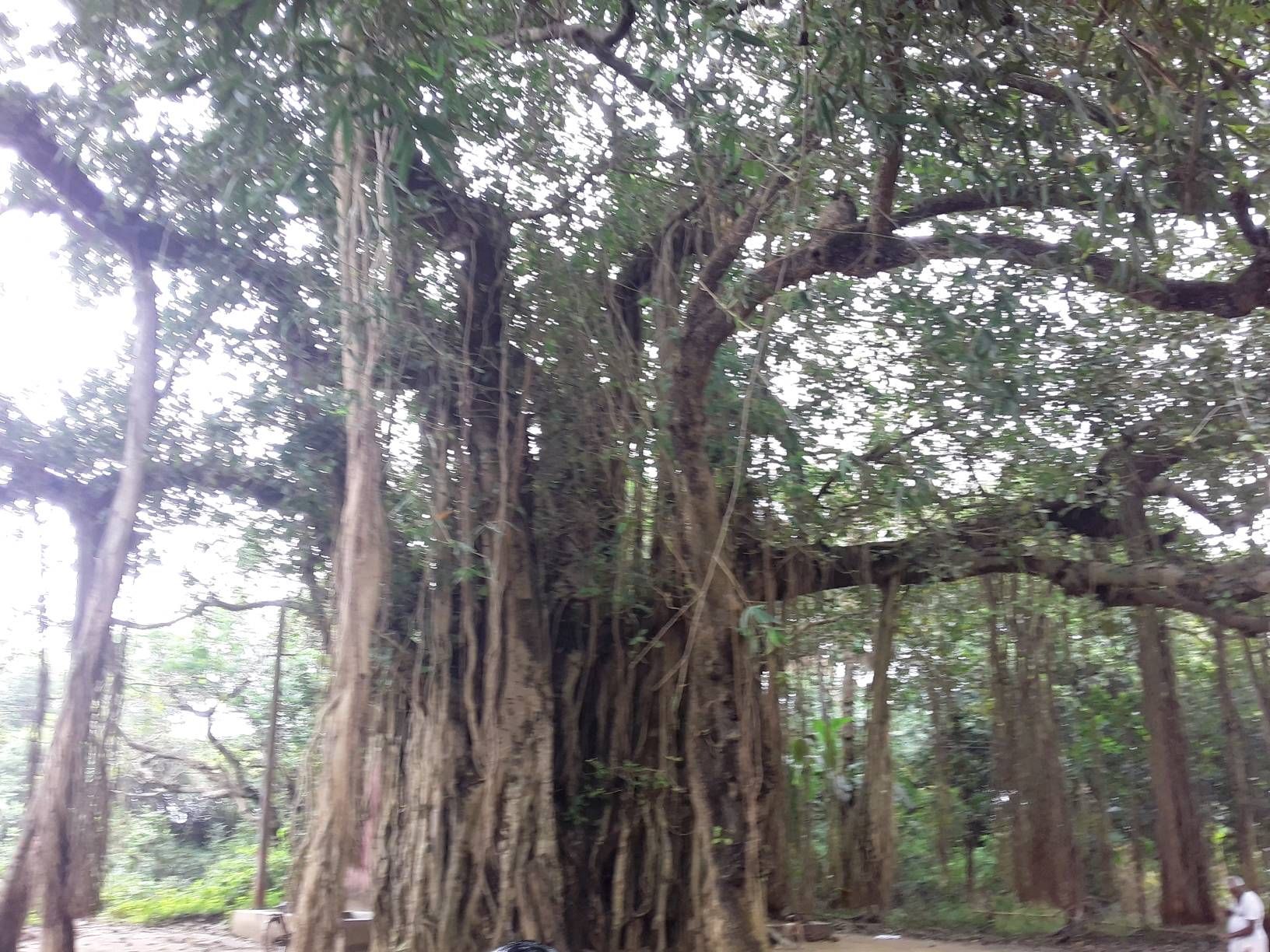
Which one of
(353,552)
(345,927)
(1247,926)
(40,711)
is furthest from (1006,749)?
(40,711)

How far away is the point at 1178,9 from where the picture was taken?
3.98 m

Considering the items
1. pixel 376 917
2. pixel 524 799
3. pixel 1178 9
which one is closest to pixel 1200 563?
pixel 1178 9

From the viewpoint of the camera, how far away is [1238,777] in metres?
7.59

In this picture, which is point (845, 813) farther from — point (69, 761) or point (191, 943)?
point (69, 761)

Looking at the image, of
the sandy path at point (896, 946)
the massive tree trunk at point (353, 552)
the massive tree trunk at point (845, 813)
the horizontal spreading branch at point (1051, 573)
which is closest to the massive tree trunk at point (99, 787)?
the massive tree trunk at point (353, 552)

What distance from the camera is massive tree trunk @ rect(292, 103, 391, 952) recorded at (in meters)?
3.66

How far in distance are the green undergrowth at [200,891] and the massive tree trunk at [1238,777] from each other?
813 cm

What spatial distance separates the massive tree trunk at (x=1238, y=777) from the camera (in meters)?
7.56

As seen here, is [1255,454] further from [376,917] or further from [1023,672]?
[376,917]

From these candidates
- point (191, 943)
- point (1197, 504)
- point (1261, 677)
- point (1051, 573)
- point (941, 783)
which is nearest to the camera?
point (1197, 504)

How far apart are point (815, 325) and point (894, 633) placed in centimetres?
248

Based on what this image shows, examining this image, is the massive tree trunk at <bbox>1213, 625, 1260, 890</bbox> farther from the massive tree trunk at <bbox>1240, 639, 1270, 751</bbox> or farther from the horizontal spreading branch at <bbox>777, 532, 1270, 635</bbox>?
the horizontal spreading branch at <bbox>777, 532, 1270, 635</bbox>

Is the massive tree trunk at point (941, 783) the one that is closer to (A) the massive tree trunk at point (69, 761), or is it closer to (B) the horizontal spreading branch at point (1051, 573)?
(B) the horizontal spreading branch at point (1051, 573)

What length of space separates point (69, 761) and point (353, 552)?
221cm
